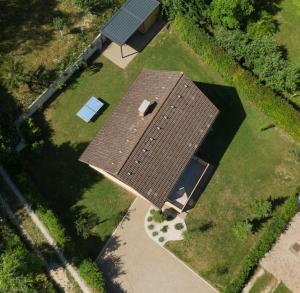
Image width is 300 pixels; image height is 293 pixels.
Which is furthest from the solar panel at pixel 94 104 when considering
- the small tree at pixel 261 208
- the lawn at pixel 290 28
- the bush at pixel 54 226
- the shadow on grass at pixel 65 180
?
the lawn at pixel 290 28

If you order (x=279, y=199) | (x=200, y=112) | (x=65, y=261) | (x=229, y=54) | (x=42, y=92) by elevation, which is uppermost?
(x=229, y=54)

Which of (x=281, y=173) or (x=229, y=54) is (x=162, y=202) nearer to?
(x=281, y=173)

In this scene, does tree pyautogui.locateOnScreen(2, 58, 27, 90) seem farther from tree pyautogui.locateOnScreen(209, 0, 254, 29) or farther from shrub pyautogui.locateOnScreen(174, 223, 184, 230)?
shrub pyautogui.locateOnScreen(174, 223, 184, 230)

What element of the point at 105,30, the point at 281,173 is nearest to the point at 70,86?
the point at 105,30

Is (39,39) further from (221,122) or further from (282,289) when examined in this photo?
(282,289)

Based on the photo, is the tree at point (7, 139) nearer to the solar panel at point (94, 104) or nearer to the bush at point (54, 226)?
the bush at point (54, 226)

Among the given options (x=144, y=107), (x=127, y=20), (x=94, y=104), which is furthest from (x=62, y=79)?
(x=144, y=107)

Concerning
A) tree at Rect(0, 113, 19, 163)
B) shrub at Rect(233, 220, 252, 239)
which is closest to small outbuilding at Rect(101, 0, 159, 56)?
tree at Rect(0, 113, 19, 163)
